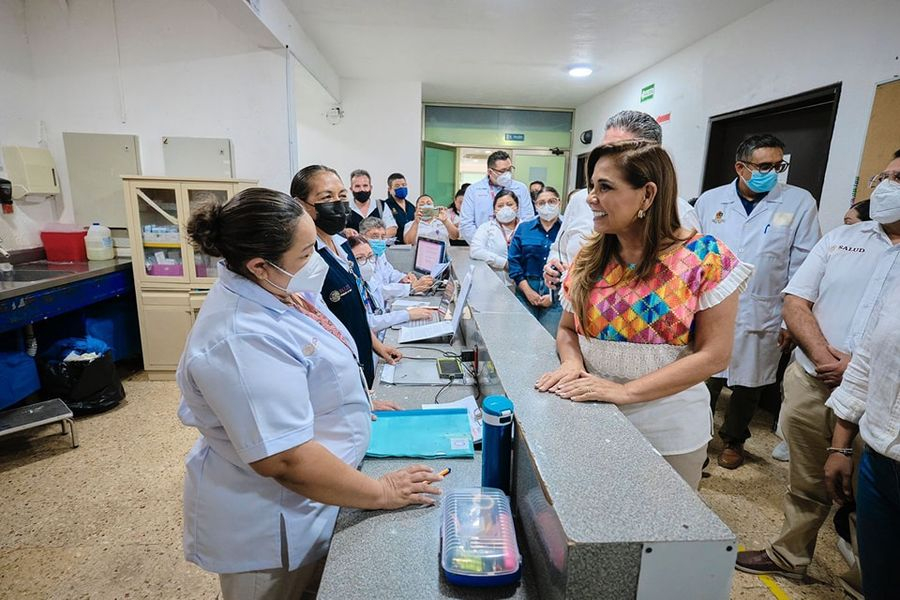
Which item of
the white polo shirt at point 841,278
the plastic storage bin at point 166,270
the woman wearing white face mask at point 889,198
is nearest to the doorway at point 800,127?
the white polo shirt at point 841,278

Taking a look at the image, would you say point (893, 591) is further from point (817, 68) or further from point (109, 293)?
point (109, 293)

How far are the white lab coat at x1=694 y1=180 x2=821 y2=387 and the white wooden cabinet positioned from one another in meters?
3.30

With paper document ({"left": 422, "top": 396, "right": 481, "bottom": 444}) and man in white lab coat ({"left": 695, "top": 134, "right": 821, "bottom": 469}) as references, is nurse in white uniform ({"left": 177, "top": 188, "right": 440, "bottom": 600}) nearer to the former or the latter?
paper document ({"left": 422, "top": 396, "right": 481, "bottom": 444})

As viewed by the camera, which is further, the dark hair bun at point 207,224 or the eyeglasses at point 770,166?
the eyeglasses at point 770,166

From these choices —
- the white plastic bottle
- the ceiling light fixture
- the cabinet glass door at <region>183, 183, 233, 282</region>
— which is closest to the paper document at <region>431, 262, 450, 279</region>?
the cabinet glass door at <region>183, 183, 233, 282</region>

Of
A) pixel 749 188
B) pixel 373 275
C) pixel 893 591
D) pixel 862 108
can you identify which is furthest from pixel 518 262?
pixel 893 591

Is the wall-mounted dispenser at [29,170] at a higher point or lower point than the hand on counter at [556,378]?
higher

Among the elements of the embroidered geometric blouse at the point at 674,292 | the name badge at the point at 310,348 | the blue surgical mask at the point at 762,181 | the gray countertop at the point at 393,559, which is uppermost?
the blue surgical mask at the point at 762,181

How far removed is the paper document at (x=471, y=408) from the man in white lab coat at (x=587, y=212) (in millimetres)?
645

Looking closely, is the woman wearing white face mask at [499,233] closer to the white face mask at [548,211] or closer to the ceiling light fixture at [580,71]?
the white face mask at [548,211]

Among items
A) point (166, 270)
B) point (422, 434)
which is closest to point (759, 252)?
point (422, 434)

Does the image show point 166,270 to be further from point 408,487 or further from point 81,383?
point 408,487

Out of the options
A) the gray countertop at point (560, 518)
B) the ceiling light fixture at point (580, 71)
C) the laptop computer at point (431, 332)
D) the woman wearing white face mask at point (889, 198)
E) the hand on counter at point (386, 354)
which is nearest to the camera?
the gray countertop at point (560, 518)

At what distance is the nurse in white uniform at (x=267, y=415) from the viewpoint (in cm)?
86
